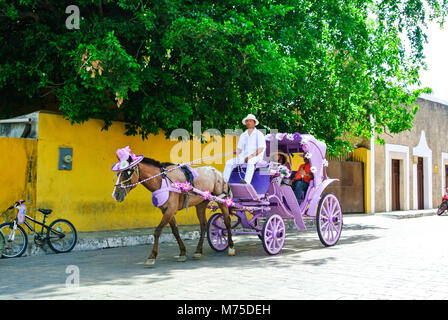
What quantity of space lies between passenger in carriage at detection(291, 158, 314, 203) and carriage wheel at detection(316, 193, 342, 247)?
430 mm

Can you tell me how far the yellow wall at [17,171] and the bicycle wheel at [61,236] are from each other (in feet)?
4.63

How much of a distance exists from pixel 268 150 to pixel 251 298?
6.02 metres

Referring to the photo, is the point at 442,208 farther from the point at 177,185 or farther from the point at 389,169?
the point at 177,185

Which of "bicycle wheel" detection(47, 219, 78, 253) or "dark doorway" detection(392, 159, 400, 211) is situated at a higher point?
"dark doorway" detection(392, 159, 400, 211)

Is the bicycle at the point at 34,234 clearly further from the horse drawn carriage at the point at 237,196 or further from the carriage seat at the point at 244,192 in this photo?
the carriage seat at the point at 244,192

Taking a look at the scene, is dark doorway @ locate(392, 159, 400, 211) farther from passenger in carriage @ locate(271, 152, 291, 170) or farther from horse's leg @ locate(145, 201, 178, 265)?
horse's leg @ locate(145, 201, 178, 265)

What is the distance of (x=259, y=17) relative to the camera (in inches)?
450

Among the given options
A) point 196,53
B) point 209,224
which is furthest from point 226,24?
point 209,224

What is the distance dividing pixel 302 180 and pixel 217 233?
85.2 inches

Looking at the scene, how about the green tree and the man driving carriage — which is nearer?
the man driving carriage

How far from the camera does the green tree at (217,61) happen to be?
33.5 feet

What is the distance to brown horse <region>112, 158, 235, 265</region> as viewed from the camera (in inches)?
317

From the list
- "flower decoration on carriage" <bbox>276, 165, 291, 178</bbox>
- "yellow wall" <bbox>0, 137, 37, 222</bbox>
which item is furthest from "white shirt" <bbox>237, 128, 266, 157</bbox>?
"yellow wall" <bbox>0, 137, 37, 222</bbox>
